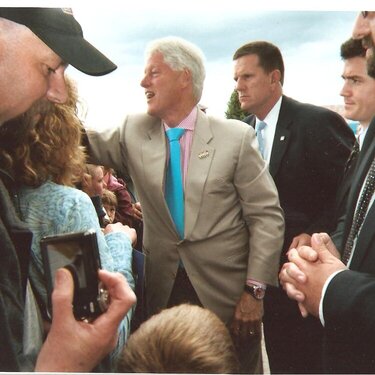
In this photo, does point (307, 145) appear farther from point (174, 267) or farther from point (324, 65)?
point (174, 267)

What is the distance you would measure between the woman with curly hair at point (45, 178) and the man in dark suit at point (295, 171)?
46 cm

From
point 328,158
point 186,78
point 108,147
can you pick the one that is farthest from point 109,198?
point 328,158

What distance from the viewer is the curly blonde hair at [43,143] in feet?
2.99

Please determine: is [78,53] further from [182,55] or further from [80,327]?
[80,327]

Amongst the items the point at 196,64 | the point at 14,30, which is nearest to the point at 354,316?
the point at 196,64

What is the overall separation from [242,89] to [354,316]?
602 millimetres

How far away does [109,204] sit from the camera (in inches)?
52.5

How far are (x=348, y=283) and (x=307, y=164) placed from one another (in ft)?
1.78

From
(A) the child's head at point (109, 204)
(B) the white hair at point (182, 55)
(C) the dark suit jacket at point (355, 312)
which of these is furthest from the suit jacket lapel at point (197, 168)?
(C) the dark suit jacket at point (355, 312)

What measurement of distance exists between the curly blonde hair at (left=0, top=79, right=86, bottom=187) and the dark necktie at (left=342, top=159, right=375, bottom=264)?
59 cm

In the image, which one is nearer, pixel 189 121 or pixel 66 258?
pixel 66 258

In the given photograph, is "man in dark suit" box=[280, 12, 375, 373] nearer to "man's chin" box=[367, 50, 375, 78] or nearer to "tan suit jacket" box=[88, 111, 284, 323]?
"man's chin" box=[367, 50, 375, 78]

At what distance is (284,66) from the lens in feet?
3.51

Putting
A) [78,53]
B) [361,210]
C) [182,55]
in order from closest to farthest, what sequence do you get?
[78,53]
[361,210]
[182,55]
